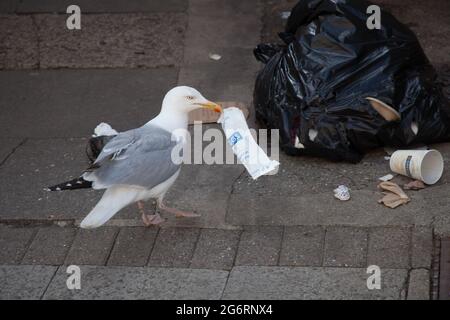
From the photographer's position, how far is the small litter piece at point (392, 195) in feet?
16.3

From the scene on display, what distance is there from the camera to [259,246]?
4758 millimetres

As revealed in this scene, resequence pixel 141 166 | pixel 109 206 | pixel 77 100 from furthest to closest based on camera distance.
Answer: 1. pixel 77 100
2. pixel 141 166
3. pixel 109 206

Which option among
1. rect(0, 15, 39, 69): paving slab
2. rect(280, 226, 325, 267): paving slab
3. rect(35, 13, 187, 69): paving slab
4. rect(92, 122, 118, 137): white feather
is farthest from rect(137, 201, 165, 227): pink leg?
rect(0, 15, 39, 69): paving slab

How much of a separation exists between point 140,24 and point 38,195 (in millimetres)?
2569

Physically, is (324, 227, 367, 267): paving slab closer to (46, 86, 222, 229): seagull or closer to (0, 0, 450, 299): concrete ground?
(0, 0, 450, 299): concrete ground

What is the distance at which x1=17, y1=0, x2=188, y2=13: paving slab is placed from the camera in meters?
7.71

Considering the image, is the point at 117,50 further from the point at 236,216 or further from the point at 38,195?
the point at 236,216

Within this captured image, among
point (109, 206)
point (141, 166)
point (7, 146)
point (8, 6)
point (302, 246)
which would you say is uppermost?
point (141, 166)

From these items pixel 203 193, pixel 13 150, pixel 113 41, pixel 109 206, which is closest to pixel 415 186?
pixel 203 193

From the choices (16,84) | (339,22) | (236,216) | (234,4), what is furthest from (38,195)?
(234,4)

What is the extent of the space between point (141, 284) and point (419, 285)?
1.45m

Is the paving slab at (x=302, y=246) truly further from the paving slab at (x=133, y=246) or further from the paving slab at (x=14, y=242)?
the paving slab at (x=14, y=242)

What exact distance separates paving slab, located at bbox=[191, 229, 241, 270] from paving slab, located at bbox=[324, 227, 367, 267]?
0.53 meters

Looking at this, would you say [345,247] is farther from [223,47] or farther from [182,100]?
[223,47]
